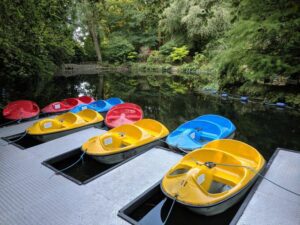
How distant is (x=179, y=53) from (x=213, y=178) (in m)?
17.2

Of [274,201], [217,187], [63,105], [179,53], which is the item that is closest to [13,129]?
[63,105]

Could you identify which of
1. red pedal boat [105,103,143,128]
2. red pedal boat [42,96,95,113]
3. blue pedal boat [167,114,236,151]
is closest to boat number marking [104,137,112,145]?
blue pedal boat [167,114,236,151]

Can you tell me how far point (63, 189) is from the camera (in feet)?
8.27

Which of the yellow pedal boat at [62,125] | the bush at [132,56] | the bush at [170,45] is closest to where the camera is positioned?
the yellow pedal boat at [62,125]

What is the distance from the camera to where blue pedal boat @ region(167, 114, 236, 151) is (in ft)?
11.5

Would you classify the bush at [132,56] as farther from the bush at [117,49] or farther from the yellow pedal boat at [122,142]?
the yellow pedal boat at [122,142]

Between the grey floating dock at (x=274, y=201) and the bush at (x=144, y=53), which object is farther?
the bush at (x=144, y=53)

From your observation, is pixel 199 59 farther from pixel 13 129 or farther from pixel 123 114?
pixel 13 129

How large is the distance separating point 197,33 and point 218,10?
2.15m

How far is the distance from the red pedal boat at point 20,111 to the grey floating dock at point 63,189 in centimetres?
168

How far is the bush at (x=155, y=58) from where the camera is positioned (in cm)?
2008

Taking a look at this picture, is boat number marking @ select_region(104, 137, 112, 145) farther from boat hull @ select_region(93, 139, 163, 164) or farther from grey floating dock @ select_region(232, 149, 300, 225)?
grey floating dock @ select_region(232, 149, 300, 225)

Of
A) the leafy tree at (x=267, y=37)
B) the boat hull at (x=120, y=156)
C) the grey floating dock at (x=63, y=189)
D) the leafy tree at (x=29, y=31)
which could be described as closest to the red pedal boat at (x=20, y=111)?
the leafy tree at (x=29, y=31)

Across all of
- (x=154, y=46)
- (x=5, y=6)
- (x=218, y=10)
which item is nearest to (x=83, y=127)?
(x=5, y=6)
